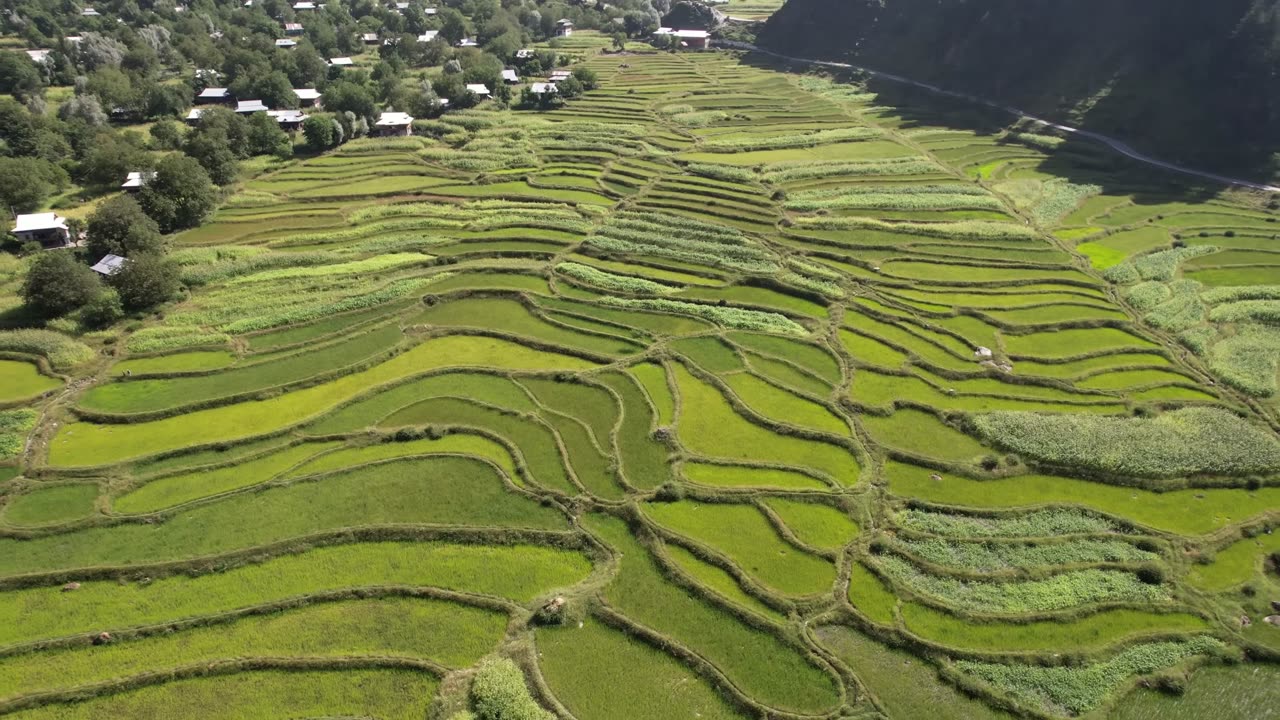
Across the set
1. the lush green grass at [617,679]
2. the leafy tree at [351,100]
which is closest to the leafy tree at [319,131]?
the leafy tree at [351,100]

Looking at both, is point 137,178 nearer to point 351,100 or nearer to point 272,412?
point 351,100

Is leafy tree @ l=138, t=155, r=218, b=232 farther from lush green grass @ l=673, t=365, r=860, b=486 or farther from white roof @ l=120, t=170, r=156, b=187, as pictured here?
lush green grass @ l=673, t=365, r=860, b=486

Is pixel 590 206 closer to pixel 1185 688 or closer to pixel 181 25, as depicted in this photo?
pixel 1185 688

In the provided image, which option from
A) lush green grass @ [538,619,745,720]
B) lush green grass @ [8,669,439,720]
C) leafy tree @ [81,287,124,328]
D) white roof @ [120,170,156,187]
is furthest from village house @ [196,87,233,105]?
lush green grass @ [538,619,745,720]

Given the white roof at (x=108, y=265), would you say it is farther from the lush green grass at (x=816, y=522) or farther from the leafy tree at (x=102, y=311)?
the lush green grass at (x=816, y=522)

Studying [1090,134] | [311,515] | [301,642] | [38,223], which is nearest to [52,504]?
[311,515]
